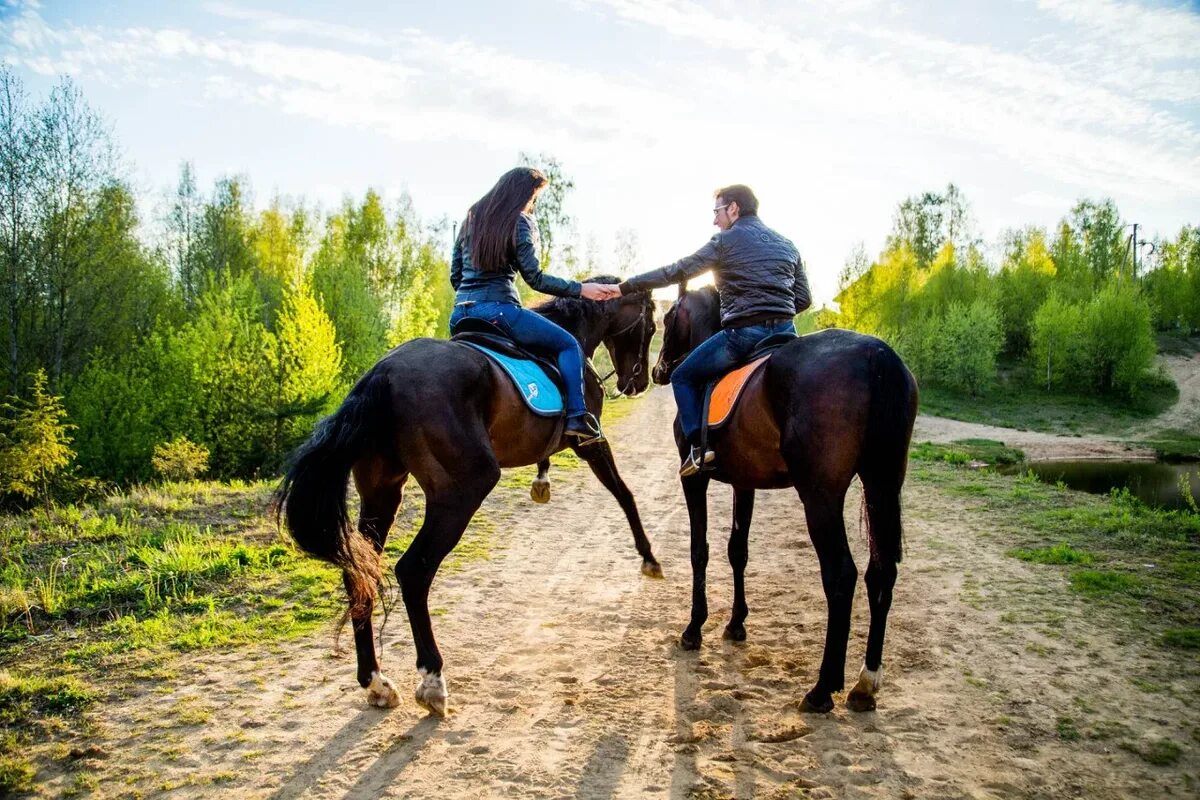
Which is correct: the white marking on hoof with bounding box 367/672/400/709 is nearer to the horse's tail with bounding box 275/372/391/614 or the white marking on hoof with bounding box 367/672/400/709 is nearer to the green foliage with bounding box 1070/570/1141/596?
the horse's tail with bounding box 275/372/391/614

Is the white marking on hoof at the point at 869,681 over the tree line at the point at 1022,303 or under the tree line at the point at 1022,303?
under

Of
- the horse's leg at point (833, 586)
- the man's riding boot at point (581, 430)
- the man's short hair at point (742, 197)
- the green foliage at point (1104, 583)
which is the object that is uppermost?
the man's short hair at point (742, 197)

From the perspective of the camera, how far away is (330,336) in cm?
1753

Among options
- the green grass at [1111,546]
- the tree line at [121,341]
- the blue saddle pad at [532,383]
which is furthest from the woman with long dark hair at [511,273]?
the tree line at [121,341]

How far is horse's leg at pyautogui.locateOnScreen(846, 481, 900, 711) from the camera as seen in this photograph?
4012 millimetres

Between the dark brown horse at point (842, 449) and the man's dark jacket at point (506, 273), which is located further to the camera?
the man's dark jacket at point (506, 273)

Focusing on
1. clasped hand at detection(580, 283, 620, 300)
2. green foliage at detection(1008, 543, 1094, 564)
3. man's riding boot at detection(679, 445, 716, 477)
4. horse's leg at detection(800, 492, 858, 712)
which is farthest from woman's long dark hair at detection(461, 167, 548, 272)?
green foliage at detection(1008, 543, 1094, 564)

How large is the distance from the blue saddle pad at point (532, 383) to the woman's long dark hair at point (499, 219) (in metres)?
0.65

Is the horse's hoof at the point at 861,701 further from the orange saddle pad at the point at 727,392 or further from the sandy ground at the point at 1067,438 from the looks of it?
the sandy ground at the point at 1067,438

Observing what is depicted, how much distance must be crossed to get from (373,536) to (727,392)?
2.52 metres

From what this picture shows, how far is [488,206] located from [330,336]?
46.6 ft

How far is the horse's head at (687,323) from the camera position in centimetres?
570

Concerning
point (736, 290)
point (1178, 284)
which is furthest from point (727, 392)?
point (1178, 284)

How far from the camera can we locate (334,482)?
382cm
